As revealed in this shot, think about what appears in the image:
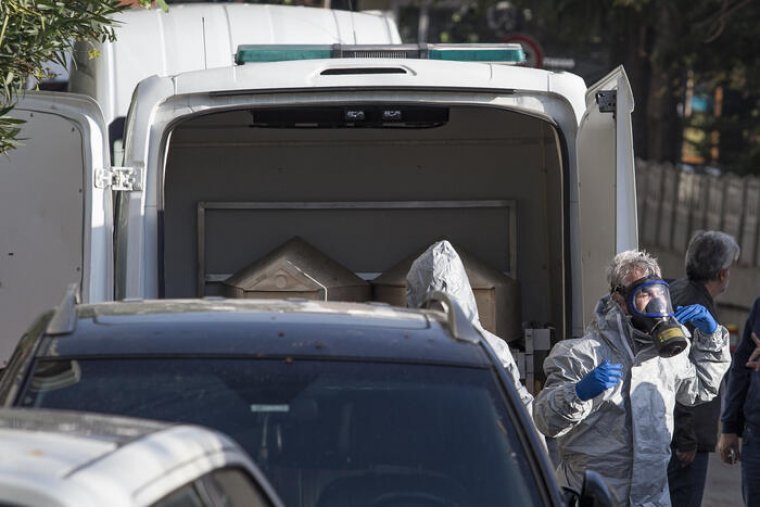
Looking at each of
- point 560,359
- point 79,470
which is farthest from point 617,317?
point 79,470

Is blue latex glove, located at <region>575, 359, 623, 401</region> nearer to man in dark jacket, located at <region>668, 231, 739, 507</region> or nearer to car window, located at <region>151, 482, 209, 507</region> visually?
man in dark jacket, located at <region>668, 231, 739, 507</region>

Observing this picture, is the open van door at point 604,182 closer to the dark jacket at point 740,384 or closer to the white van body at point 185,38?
the dark jacket at point 740,384

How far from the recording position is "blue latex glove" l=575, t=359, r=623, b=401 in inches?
203

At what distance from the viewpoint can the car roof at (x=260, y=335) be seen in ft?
12.6

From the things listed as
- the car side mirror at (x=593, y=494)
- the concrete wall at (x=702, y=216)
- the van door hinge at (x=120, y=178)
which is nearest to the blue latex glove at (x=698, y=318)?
the car side mirror at (x=593, y=494)

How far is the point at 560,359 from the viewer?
5.49m

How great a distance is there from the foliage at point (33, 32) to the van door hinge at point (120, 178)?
748 millimetres

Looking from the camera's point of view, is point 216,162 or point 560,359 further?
point 216,162

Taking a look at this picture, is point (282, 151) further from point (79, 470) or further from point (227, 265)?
point (79, 470)

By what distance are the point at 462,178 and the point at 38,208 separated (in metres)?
2.30

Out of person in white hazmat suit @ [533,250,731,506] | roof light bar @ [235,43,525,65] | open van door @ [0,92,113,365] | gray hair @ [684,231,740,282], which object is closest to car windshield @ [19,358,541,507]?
person in white hazmat suit @ [533,250,731,506]

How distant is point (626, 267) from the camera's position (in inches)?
216

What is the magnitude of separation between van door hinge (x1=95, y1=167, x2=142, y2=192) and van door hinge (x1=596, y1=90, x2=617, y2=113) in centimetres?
179

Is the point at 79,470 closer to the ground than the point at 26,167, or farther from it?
closer to the ground
